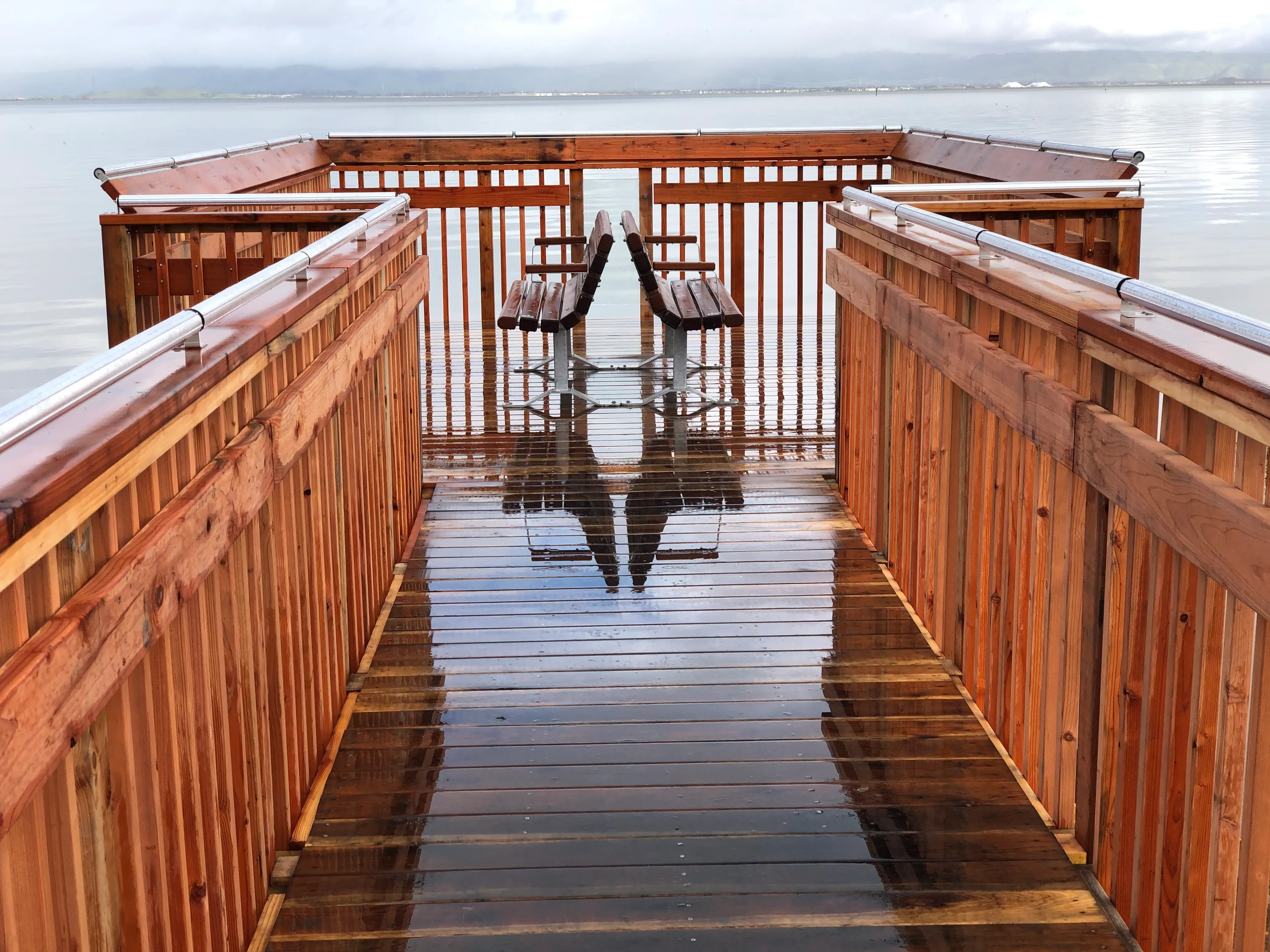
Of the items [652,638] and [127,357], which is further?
[652,638]

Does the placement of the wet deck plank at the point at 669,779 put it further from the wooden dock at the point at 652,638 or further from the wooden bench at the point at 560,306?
the wooden bench at the point at 560,306

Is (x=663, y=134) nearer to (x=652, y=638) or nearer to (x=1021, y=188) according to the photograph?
(x=1021, y=188)

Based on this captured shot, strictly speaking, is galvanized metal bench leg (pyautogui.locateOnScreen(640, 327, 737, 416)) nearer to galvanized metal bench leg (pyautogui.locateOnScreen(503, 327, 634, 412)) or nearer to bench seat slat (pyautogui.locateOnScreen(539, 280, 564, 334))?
galvanized metal bench leg (pyautogui.locateOnScreen(503, 327, 634, 412))

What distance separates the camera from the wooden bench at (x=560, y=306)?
5645mm

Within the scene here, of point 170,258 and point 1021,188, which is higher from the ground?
point 1021,188

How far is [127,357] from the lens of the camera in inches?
63.4

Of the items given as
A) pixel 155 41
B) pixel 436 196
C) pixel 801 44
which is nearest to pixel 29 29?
pixel 155 41

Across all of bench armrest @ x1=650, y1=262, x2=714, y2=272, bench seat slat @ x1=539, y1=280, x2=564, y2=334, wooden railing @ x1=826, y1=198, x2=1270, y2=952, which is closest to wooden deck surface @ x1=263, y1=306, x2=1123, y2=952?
wooden railing @ x1=826, y1=198, x2=1270, y2=952

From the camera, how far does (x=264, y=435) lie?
2143 mm

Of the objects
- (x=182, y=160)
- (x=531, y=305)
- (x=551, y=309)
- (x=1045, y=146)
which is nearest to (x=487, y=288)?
(x=531, y=305)

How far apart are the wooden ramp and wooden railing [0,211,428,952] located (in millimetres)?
227

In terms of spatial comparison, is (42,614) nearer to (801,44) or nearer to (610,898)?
(610,898)

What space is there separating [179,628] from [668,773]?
1178 mm

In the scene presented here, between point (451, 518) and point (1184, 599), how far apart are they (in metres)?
2.89
